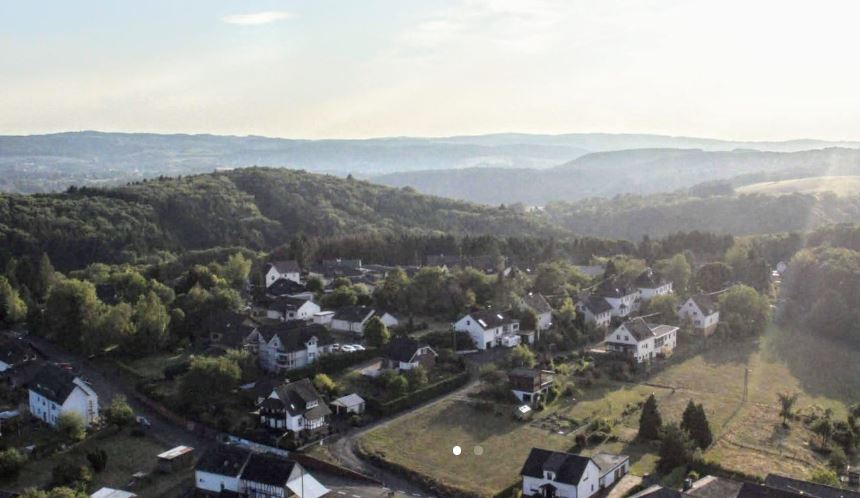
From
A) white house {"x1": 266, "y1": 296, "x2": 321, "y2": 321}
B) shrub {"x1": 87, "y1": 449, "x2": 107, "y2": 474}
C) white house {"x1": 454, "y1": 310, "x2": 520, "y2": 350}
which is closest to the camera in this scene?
shrub {"x1": 87, "y1": 449, "x2": 107, "y2": 474}

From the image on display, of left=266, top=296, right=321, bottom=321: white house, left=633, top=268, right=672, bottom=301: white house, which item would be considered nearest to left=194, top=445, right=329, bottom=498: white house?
left=266, top=296, right=321, bottom=321: white house

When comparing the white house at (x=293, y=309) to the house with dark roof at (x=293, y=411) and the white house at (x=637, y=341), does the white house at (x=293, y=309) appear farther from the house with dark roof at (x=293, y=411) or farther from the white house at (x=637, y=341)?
the white house at (x=637, y=341)

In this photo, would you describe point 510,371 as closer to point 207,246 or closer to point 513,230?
point 207,246

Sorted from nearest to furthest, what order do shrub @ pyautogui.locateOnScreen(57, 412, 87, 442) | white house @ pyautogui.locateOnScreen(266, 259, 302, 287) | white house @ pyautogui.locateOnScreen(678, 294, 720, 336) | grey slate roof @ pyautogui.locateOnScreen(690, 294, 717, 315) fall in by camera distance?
1. shrub @ pyautogui.locateOnScreen(57, 412, 87, 442)
2. white house @ pyautogui.locateOnScreen(678, 294, 720, 336)
3. grey slate roof @ pyautogui.locateOnScreen(690, 294, 717, 315)
4. white house @ pyautogui.locateOnScreen(266, 259, 302, 287)

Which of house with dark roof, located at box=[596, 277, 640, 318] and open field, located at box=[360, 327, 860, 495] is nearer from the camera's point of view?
open field, located at box=[360, 327, 860, 495]

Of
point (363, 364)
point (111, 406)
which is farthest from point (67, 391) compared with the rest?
point (363, 364)

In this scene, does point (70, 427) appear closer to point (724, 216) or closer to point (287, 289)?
point (287, 289)

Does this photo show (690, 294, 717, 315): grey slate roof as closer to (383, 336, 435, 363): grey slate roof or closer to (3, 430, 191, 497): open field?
(383, 336, 435, 363): grey slate roof

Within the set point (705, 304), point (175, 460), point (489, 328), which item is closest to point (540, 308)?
point (489, 328)
